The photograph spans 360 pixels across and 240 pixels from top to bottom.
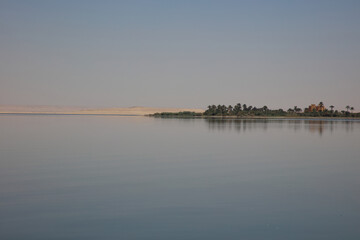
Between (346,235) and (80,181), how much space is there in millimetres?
13226

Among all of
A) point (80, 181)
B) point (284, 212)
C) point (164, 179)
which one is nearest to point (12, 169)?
point (80, 181)

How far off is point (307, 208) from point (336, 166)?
13.5m

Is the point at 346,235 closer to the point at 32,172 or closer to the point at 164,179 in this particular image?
the point at 164,179

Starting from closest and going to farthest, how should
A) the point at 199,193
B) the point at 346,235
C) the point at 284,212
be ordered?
the point at 346,235
the point at 284,212
the point at 199,193

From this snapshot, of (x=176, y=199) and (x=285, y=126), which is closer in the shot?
(x=176, y=199)

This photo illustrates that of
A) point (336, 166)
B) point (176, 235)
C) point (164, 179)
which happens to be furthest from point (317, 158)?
point (176, 235)

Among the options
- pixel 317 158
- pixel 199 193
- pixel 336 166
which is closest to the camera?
pixel 199 193

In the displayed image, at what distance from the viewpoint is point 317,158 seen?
30.7 m

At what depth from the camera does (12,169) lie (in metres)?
22.7

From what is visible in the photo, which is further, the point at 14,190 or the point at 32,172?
the point at 32,172

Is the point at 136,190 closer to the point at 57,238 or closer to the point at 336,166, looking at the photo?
the point at 57,238

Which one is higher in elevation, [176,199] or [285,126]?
[176,199]

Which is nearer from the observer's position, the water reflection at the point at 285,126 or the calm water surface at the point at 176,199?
the calm water surface at the point at 176,199

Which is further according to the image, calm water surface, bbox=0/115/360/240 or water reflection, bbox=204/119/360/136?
water reflection, bbox=204/119/360/136
